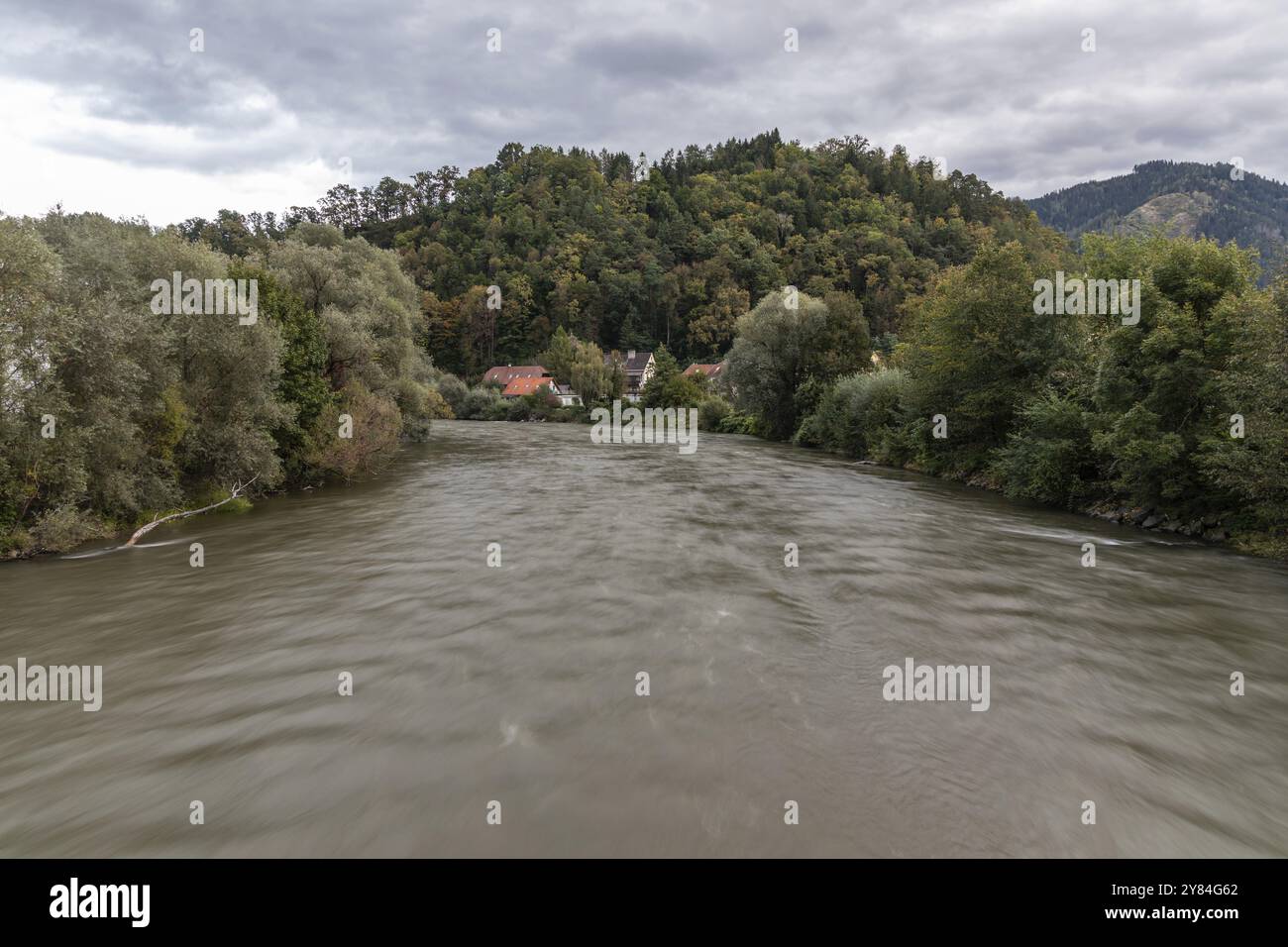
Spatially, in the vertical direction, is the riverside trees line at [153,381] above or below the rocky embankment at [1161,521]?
above

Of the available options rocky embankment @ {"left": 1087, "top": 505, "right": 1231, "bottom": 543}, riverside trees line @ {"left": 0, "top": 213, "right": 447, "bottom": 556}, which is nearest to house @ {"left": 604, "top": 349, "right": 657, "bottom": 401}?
riverside trees line @ {"left": 0, "top": 213, "right": 447, "bottom": 556}

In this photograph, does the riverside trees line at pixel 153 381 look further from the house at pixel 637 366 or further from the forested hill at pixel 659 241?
the forested hill at pixel 659 241

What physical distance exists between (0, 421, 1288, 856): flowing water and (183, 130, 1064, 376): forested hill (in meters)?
113

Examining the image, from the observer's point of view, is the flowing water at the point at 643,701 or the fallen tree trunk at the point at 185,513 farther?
the fallen tree trunk at the point at 185,513

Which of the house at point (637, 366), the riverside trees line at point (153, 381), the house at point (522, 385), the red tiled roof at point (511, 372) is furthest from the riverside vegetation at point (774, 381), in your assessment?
the house at point (637, 366)

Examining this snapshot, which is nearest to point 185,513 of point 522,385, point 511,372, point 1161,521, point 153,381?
point 153,381

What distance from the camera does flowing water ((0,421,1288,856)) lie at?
6656mm

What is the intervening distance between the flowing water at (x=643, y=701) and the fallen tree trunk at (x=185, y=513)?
0.80m

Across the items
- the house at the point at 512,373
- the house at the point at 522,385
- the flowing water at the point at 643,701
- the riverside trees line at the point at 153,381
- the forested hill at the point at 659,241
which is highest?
the forested hill at the point at 659,241

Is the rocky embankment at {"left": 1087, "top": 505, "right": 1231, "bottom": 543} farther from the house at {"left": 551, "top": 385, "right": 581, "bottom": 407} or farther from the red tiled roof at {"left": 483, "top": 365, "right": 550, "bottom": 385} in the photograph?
the red tiled roof at {"left": 483, "top": 365, "right": 550, "bottom": 385}

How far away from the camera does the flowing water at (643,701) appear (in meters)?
6.66
